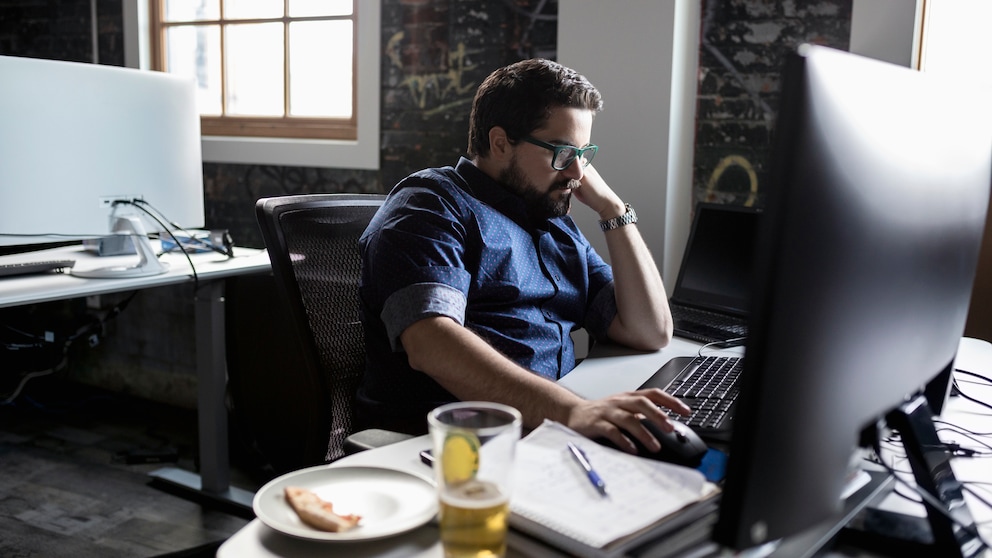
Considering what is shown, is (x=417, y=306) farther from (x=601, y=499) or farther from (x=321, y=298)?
(x=601, y=499)

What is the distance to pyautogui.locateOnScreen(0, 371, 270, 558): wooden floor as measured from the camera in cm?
238

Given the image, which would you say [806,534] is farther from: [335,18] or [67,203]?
[335,18]

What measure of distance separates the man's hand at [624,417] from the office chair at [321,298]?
0.64m

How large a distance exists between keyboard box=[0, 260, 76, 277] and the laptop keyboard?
179 centimetres

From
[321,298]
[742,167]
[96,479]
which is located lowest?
[96,479]

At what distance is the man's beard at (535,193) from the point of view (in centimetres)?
170

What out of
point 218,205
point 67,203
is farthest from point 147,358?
point 67,203

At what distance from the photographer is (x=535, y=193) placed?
171cm

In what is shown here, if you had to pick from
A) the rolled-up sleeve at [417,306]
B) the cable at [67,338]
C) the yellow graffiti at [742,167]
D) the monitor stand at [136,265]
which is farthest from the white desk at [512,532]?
the cable at [67,338]

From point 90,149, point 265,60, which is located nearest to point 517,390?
point 90,149

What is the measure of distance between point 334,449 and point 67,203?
1.09 m

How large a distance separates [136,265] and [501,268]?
4.19ft

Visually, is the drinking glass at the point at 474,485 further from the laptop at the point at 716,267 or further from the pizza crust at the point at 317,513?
the laptop at the point at 716,267

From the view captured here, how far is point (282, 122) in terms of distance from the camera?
351 cm
